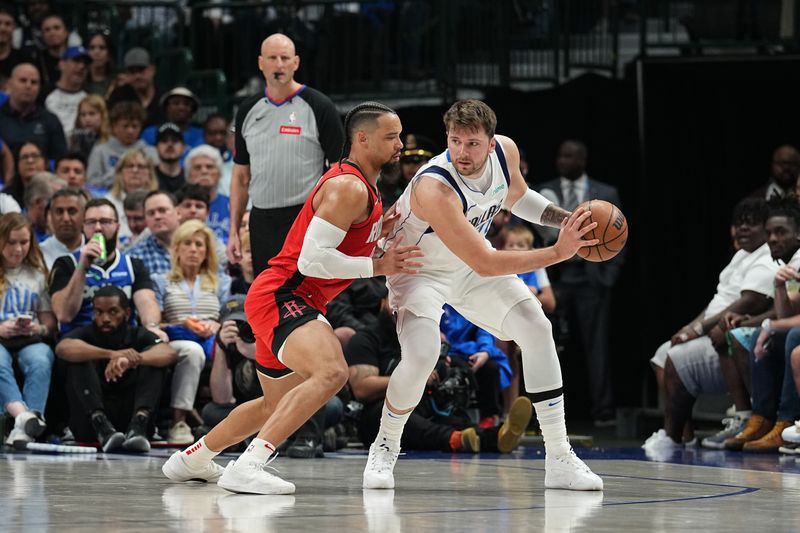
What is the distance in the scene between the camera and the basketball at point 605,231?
534cm

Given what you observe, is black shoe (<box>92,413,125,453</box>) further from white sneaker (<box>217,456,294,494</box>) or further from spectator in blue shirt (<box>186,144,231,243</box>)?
white sneaker (<box>217,456,294,494</box>)

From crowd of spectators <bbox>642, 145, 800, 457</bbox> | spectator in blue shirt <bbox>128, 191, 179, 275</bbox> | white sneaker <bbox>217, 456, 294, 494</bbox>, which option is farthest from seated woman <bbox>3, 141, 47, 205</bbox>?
white sneaker <bbox>217, 456, 294, 494</bbox>

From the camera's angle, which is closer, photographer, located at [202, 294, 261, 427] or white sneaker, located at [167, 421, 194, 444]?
photographer, located at [202, 294, 261, 427]

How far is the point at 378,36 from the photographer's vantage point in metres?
12.1

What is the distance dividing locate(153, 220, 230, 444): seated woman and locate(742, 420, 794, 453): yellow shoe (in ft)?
11.3

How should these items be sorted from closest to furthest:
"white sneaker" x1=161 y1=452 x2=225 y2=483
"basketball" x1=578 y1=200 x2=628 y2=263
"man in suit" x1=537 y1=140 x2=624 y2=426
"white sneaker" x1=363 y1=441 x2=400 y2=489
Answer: "basketball" x1=578 y1=200 x2=628 y2=263 → "white sneaker" x1=363 y1=441 x2=400 y2=489 → "white sneaker" x1=161 y1=452 x2=225 y2=483 → "man in suit" x1=537 y1=140 x2=624 y2=426

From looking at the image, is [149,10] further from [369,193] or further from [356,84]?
[369,193]

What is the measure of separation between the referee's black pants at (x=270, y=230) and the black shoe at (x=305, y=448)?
105 centimetres

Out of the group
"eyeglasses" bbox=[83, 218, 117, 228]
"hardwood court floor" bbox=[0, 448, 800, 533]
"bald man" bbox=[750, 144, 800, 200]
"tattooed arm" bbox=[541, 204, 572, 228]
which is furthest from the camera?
"bald man" bbox=[750, 144, 800, 200]

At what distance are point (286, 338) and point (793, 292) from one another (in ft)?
13.4

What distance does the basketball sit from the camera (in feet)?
17.5

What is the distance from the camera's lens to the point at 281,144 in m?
7.26

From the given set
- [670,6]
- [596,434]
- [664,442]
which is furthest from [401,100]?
[664,442]

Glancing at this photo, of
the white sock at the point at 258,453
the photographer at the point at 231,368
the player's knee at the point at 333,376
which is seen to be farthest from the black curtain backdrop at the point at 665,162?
the white sock at the point at 258,453
